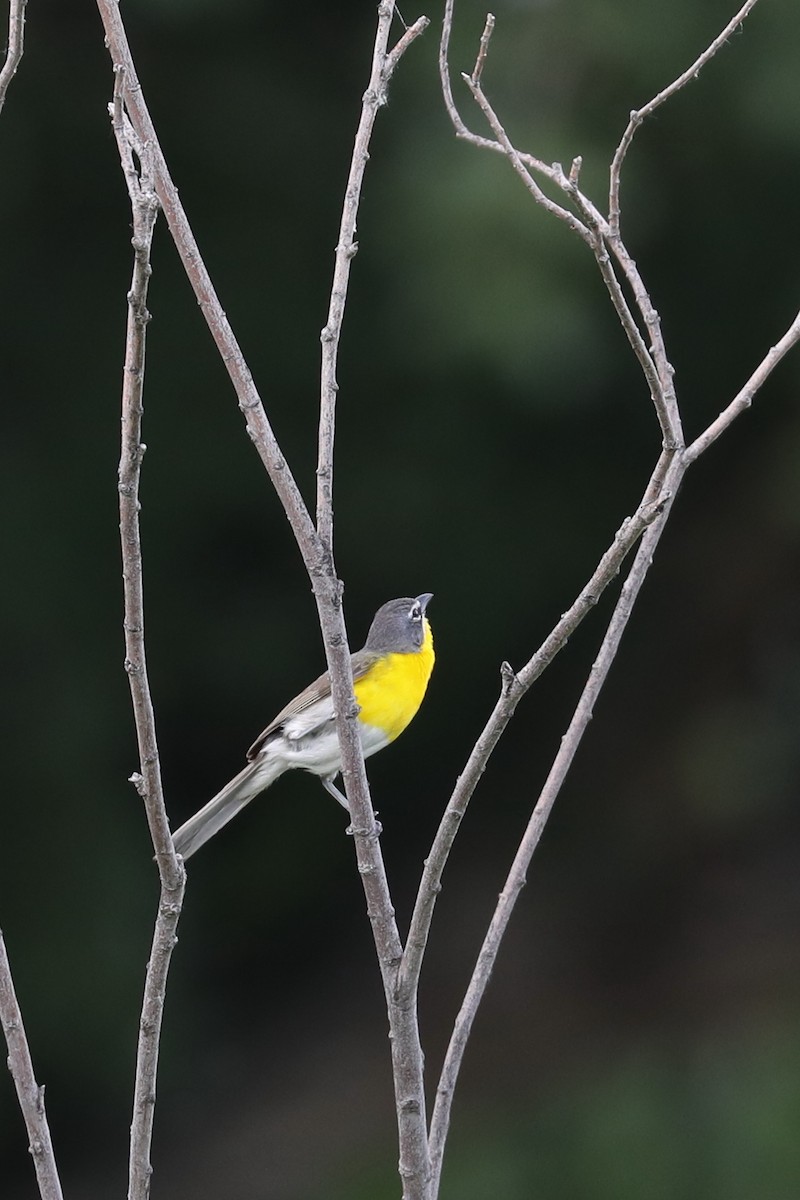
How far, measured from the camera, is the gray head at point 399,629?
4.03 meters

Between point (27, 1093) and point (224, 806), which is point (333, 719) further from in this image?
point (27, 1093)

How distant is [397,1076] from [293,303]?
4562 millimetres

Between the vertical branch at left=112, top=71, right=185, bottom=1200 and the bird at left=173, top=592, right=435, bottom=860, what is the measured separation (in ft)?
3.83

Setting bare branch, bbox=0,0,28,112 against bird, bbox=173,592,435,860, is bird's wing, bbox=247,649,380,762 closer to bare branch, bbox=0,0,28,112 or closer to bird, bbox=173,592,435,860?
bird, bbox=173,592,435,860

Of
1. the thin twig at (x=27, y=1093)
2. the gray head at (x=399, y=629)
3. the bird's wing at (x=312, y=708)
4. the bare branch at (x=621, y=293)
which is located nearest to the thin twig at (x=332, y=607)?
the bare branch at (x=621, y=293)

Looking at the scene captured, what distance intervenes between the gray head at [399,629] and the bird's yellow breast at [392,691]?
0.13 feet

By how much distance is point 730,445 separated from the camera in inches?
288

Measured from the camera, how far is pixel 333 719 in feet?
11.8

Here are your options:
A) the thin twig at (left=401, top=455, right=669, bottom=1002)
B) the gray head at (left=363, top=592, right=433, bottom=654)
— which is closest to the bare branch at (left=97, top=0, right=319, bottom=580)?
the thin twig at (left=401, top=455, right=669, bottom=1002)

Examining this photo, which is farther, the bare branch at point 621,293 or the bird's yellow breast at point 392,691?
the bird's yellow breast at point 392,691

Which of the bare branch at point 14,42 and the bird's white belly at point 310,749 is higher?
the bare branch at point 14,42

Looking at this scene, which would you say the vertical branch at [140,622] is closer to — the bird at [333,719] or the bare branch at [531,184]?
the bare branch at [531,184]

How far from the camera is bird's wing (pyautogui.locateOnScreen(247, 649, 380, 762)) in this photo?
3.61 m

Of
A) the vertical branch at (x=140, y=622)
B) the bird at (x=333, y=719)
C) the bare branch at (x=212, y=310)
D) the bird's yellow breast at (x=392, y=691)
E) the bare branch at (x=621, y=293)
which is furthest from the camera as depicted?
the bird's yellow breast at (x=392, y=691)
